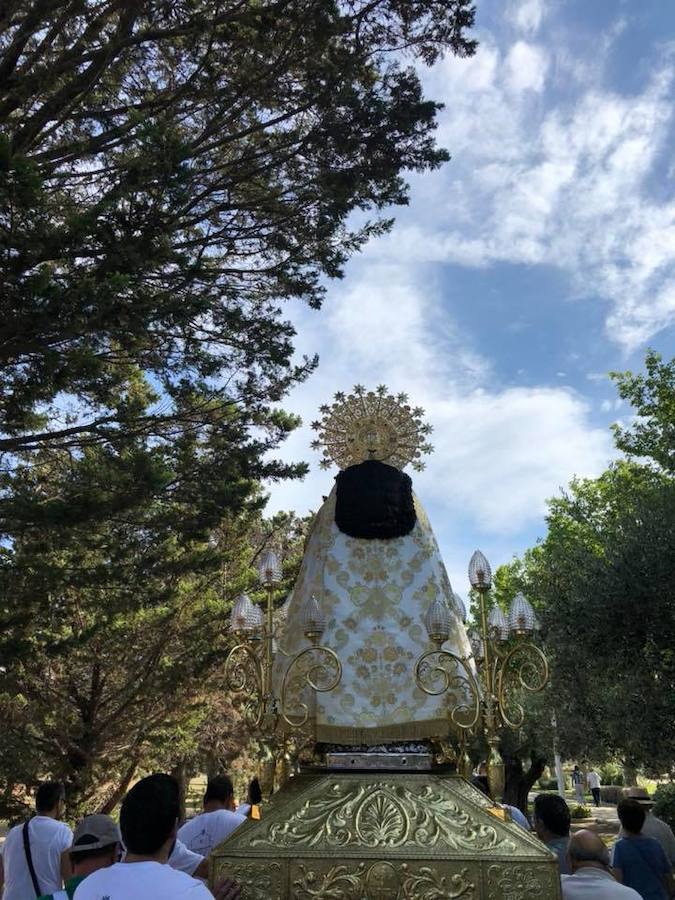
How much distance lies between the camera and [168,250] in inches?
287

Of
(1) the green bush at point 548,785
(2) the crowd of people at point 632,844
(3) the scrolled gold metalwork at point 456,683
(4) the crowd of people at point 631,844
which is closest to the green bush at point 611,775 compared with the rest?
(1) the green bush at point 548,785

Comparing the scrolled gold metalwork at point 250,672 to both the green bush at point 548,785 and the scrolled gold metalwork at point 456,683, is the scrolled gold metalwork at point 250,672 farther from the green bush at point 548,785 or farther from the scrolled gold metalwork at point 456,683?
the green bush at point 548,785

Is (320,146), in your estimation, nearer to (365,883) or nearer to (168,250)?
(168,250)

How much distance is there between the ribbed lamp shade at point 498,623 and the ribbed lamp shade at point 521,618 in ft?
1.50

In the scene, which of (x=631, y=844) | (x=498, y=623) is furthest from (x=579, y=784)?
(x=498, y=623)

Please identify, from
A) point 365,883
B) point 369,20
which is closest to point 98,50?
point 369,20

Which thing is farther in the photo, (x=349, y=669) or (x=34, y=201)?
(x=34, y=201)

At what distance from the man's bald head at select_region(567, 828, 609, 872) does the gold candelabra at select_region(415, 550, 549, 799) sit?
3.14 feet

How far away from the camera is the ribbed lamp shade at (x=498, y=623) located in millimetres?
5472

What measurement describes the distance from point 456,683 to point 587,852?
140 cm

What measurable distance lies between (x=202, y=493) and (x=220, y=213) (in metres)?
4.28

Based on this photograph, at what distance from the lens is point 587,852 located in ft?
11.9

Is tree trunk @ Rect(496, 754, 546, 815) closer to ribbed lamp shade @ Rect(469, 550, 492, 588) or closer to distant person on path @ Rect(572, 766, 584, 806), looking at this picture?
distant person on path @ Rect(572, 766, 584, 806)

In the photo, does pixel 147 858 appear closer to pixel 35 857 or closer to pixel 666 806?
pixel 35 857
